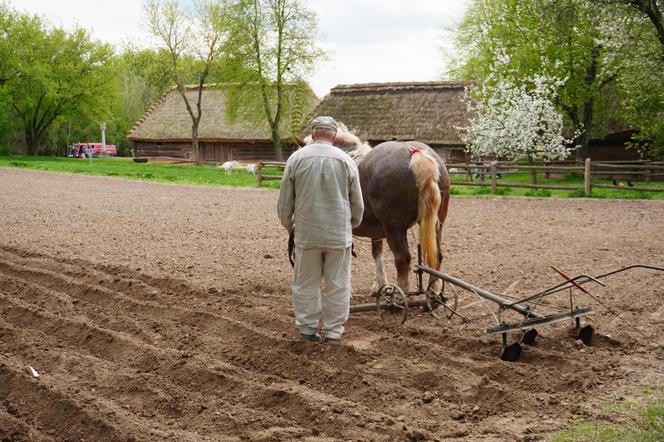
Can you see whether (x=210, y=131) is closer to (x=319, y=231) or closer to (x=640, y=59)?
(x=640, y=59)

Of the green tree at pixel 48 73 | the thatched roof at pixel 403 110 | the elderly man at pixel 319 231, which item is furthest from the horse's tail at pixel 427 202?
the green tree at pixel 48 73

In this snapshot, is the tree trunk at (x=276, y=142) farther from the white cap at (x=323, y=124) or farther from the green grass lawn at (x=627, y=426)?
the green grass lawn at (x=627, y=426)

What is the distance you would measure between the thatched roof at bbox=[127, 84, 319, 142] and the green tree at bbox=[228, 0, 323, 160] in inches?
27.4

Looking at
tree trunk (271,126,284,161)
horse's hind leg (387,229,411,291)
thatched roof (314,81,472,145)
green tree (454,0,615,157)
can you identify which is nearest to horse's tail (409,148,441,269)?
horse's hind leg (387,229,411,291)

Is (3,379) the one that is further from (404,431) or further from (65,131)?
(65,131)

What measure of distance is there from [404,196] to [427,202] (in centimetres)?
27

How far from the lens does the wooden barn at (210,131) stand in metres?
41.9

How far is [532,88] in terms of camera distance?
29.8 m

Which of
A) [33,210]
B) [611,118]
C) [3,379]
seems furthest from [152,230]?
[611,118]

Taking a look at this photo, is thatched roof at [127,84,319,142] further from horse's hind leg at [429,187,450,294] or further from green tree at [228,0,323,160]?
horse's hind leg at [429,187,450,294]

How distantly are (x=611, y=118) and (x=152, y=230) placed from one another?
24.1m

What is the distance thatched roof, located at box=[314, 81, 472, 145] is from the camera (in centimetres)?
3388

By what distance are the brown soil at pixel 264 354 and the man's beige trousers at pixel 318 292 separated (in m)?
0.20

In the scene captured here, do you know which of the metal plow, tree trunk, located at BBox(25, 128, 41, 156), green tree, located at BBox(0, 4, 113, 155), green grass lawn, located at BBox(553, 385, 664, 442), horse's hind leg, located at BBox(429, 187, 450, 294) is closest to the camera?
green grass lawn, located at BBox(553, 385, 664, 442)
